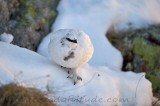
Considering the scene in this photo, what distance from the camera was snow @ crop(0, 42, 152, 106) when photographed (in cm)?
407

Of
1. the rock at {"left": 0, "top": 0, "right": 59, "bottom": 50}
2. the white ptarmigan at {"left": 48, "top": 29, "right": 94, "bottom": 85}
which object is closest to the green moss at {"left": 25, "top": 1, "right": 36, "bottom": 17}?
the rock at {"left": 0, "top": 0, "right": 59, "bottom": 50}

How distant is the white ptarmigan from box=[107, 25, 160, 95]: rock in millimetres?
1543

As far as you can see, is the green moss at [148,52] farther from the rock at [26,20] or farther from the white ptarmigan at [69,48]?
the white ptarmigan at [69,48]

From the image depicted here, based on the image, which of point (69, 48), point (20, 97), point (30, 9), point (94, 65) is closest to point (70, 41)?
point (69, 48)

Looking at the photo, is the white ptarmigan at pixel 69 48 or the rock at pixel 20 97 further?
the white ptarmigan at pixel 69 48

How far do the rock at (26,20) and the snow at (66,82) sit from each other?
868 mm

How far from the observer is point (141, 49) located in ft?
19.3

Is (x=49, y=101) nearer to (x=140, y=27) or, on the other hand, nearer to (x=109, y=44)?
(x=109, y=44)

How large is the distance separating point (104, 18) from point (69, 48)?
2.02 metres

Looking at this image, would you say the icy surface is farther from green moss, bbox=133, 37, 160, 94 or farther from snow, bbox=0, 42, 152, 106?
snow, bbox=0, 42, 152, 106

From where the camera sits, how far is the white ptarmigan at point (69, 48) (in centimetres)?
413

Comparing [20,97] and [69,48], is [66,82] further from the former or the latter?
[20,97]

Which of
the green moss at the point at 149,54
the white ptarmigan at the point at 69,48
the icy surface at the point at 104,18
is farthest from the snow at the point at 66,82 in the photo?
the green moss at the point at 149,54

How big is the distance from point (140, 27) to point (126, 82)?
1.62 m
